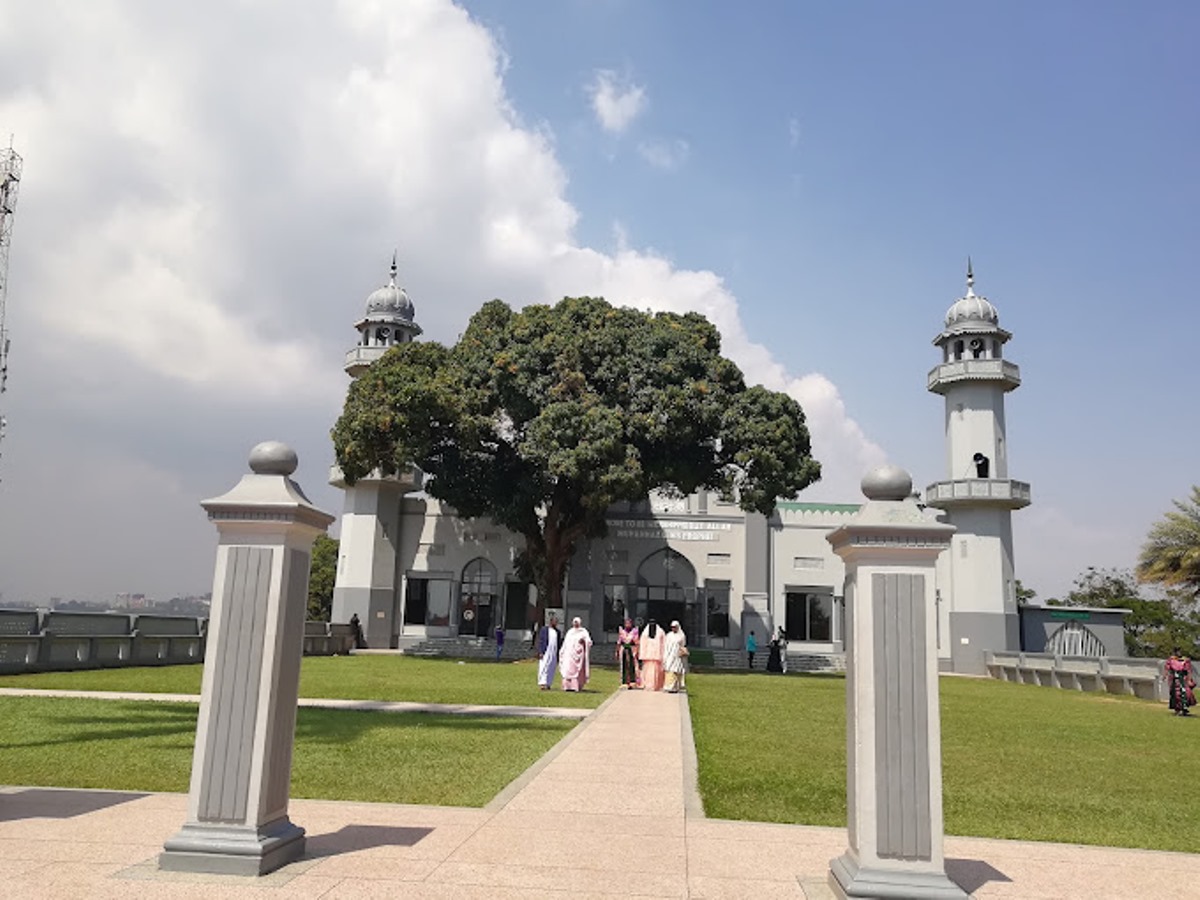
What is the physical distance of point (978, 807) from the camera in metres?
8.13

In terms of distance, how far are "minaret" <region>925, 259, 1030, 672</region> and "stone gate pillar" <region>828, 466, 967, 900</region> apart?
108 feet

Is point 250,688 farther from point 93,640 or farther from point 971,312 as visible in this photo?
point 971,312

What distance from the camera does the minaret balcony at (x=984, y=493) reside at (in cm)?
3675

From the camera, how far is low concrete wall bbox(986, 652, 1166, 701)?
2627 centimetres

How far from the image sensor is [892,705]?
5.32 metres

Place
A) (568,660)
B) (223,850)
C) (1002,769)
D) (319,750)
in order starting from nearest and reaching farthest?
(223,850) → (319,750) → (1002,769) → (568,660)

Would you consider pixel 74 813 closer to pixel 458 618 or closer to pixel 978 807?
pixel 978 807

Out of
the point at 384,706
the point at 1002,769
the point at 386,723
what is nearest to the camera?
the point at 1002,769

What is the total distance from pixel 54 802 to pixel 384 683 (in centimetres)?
1298

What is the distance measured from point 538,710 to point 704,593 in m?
23.4

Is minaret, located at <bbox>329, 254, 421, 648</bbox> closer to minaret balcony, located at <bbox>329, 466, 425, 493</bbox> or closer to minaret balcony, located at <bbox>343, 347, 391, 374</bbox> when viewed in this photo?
minaret balcony, located at <bbox>329, 466, 425, 493</bbox>

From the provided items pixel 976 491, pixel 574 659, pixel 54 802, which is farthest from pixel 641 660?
pixel 976 491

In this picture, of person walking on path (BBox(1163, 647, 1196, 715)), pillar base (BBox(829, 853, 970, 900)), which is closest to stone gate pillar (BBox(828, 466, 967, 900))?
pillar base (BBox(829, 853, 970, 900))

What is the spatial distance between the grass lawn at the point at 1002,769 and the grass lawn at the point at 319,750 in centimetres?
215
